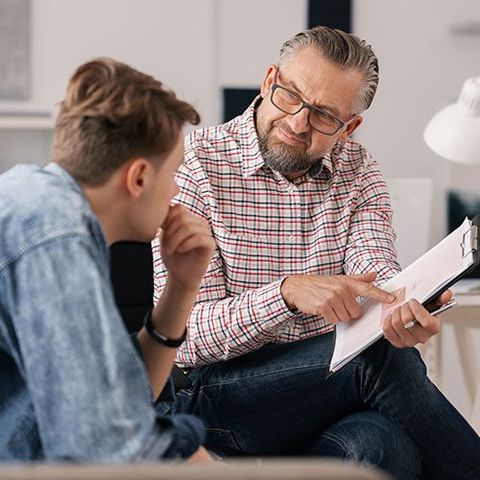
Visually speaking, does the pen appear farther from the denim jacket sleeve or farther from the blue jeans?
the denim jacket sleeve

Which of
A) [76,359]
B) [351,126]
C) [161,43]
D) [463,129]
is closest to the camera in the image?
[76,359]

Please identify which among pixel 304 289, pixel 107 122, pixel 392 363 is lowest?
pixel 392 363

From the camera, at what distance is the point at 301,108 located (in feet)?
6.69

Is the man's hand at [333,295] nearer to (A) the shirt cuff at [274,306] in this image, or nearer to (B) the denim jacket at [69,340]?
(A) the shirt cuff at [274,306]

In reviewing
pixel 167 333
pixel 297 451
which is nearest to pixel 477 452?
pixel 297 451

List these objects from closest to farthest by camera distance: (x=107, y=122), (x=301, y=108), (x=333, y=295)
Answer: (x=107, y=122) → (x=333, y=295) → (x=301, y=108)

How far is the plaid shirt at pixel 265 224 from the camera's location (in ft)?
6.41

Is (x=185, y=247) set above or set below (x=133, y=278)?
above

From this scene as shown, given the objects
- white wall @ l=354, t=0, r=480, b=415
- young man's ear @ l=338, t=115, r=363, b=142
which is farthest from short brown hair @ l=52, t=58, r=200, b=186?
white wall @ l=354, t=0, r=480, b=415

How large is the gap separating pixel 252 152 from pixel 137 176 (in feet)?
2.88

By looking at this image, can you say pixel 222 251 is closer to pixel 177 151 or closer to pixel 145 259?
pixel 145 259

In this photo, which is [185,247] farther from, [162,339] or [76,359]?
[76,359]

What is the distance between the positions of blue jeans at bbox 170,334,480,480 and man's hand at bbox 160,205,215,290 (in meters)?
0.45

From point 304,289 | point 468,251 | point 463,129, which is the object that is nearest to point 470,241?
point 468,251
